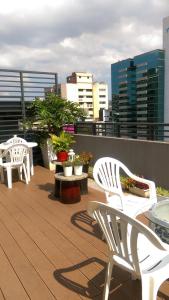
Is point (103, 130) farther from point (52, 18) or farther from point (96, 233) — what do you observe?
point (96, 233)

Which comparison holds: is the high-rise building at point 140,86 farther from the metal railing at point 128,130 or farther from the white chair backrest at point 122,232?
the white chair backrest at point 122,232

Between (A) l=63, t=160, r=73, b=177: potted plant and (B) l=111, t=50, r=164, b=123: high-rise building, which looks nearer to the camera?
(A) l=63, t=160, r=73, b=177: potted plant

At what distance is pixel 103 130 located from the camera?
6574mm

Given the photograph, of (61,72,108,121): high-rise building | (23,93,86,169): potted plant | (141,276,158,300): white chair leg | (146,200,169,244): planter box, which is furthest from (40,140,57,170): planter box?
(61,72,108,121): high-rise building

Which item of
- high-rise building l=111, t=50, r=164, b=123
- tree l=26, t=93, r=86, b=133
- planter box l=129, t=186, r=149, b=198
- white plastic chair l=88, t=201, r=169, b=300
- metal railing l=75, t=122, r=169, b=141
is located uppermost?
high-rise building l=111, t=50, r=164, b=123

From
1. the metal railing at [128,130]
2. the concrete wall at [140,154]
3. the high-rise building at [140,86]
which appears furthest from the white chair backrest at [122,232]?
the high-rise building at [140,86]

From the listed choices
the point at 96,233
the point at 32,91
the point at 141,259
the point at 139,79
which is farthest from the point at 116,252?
the point at 139,79

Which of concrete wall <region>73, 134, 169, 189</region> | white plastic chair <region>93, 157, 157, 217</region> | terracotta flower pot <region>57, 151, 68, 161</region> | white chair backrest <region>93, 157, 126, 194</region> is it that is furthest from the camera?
concrete wall <region>73, 134, 169, 189</region>

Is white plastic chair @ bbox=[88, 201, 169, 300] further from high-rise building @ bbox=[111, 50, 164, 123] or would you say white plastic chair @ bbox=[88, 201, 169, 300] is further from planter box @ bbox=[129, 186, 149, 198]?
high-rise building @ bbox=[111, 50, 164, 123]

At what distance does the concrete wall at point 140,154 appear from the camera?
4812 millimetres

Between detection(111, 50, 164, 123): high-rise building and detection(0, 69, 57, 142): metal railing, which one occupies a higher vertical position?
detection(111, 50, 164, 123): high-rise building

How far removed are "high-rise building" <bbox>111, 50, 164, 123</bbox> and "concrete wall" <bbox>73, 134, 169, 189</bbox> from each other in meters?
29.8

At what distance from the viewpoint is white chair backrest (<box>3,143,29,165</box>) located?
508 centimetres

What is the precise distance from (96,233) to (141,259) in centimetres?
138
